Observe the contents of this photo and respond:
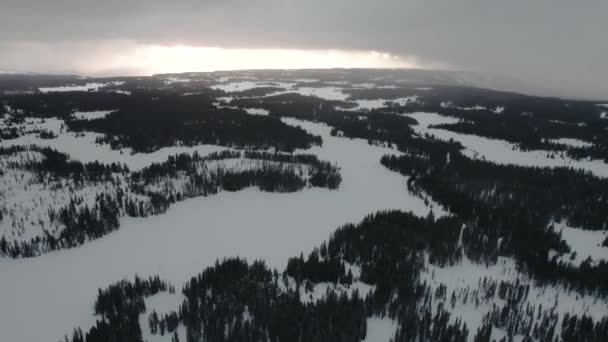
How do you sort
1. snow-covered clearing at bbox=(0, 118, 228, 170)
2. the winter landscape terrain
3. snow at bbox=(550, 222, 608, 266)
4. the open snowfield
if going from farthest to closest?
snow-covered clearing at bbox=(0, 118, 228, 170), snow at bbox=(550, 222, 608, 266), the open snowfield, the winter landscape terrain

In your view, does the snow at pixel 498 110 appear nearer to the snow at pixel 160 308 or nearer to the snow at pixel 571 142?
the snow at pixel 571 142

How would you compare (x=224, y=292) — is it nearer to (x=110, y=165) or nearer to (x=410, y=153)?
(x=110, y=165)

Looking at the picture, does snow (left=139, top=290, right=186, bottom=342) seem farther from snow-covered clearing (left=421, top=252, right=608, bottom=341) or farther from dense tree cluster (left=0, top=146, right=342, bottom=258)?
snow-covered clearing (left=421, top=252, right=608, bottom=341)

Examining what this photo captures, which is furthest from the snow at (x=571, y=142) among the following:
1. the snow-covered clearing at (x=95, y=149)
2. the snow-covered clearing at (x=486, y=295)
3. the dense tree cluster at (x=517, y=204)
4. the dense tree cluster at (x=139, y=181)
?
the snow-covered clearing at (x=95, y=149)

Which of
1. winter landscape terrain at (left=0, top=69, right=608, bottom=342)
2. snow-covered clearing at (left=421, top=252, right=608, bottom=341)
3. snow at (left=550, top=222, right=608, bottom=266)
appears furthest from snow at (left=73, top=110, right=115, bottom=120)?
snow at (left=550, top=222, right=608, bottom=266)

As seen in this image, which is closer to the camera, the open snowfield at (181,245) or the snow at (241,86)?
the open snowfield at (181,245)

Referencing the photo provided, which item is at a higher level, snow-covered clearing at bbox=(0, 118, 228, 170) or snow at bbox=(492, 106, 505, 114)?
snow at bbox=(492, 106, 505, 114)
